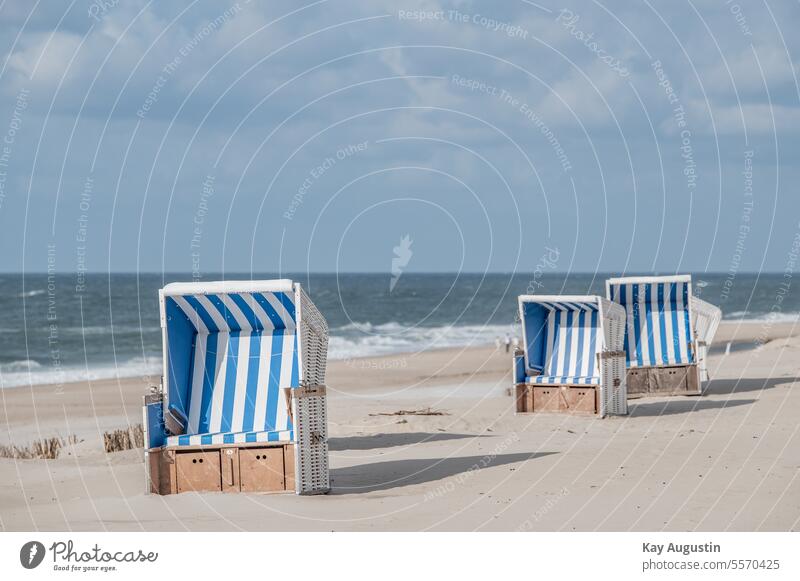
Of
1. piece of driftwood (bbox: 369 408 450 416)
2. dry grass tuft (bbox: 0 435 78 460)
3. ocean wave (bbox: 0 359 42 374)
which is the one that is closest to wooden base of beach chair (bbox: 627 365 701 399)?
piece of driftwood (bbox: 369 408 450 416)

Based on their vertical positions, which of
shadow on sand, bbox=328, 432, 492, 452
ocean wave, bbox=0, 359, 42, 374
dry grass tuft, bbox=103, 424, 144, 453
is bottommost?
shadow on sand, bbox=328, 432, 492, 452

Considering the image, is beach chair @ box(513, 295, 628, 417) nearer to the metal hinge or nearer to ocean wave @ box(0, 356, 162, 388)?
the metal hinge

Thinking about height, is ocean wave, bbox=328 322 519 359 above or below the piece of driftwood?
above

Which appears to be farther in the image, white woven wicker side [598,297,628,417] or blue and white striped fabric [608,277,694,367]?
blue and white striped fabric [608,277,694,367]

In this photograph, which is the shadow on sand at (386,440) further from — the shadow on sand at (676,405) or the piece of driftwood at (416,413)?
the shadow on sand at (676,405)

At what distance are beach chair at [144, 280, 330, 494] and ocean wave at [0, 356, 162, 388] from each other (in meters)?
A: 21.5

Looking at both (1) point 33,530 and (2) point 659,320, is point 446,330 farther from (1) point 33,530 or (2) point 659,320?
(1) point 33,530

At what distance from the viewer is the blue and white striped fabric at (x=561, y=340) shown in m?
16.9

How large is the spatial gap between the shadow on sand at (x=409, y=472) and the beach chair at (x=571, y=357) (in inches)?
151

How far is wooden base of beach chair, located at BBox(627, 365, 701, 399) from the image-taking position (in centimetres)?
1916

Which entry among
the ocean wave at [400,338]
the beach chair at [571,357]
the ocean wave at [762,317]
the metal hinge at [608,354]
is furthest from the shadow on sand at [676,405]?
the ocean wave at [762,317]

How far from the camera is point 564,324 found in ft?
56.6

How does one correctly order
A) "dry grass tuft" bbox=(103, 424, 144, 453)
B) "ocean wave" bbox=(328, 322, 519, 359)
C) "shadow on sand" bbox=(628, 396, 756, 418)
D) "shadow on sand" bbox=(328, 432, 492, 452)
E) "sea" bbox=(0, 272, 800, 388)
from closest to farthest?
"shadow on sand" bbox=(328, 432, 492, 452) → "dry grass tuft" bbox=(103, 424, 144, 453) → "shadow on sand" bbox=(628, 396, 756, 418) → "sea" bbox=(0, 272, 800, 388) → "ocean wave" bbox=(328, 322, 519, 359)
